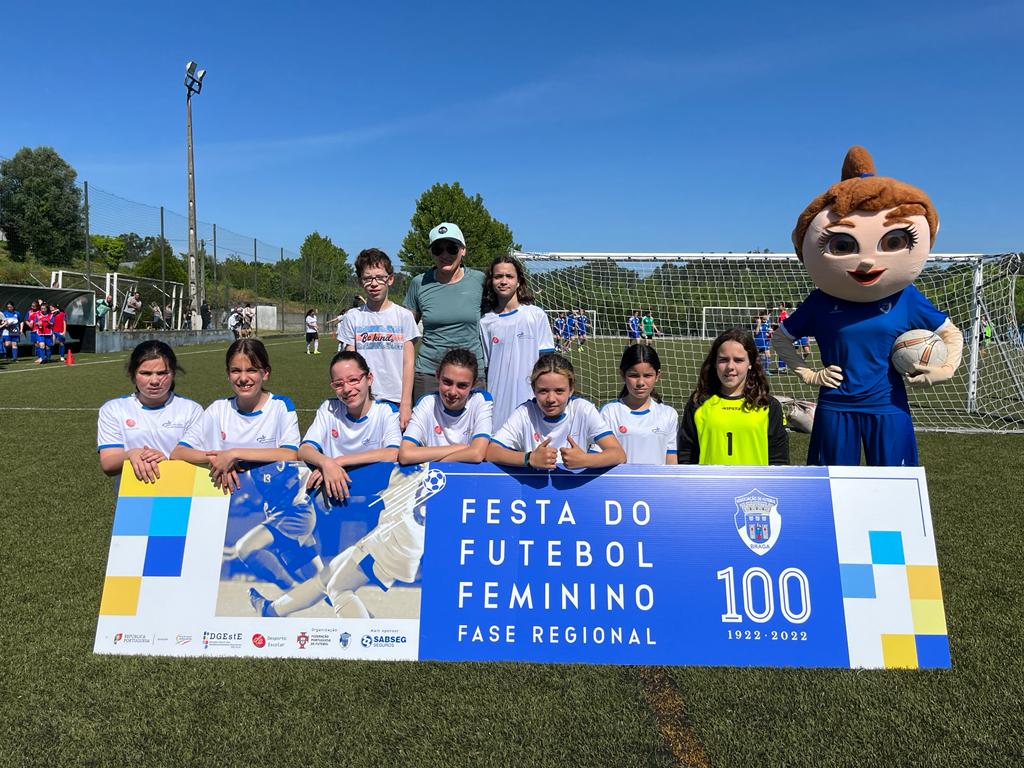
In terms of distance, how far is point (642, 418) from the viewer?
3.95 metres

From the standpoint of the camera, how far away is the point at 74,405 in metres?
11.2

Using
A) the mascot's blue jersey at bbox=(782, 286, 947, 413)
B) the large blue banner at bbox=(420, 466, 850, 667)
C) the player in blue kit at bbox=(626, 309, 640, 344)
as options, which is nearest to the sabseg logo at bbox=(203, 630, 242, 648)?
the large blue banner at bbox=(420, 466, 850, 667)

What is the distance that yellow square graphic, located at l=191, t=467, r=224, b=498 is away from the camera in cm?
335

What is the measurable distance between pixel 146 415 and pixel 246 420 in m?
0.54

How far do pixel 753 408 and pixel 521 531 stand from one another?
58.7 inches

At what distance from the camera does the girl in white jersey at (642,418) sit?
390cm

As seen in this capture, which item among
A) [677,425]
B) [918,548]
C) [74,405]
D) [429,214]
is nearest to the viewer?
[918,548]

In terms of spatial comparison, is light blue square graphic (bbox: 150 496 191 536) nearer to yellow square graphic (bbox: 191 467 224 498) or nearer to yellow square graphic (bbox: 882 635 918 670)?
yellow square graphic (bbox: 191 467 224 498)

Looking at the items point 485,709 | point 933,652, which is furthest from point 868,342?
point 485,709

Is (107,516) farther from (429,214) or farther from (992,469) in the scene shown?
(429,214)

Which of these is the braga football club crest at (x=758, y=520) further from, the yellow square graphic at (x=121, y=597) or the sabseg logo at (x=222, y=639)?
the yellow square graphic at (x=121, y=597)

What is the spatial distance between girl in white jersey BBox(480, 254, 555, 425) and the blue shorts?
5.61 feet

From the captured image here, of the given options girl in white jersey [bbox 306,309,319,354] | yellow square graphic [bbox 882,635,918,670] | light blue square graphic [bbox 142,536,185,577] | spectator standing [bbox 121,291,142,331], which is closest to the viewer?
yellow square graphic [bbox 882,635,918,670]

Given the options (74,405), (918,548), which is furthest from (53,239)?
(918,548)
